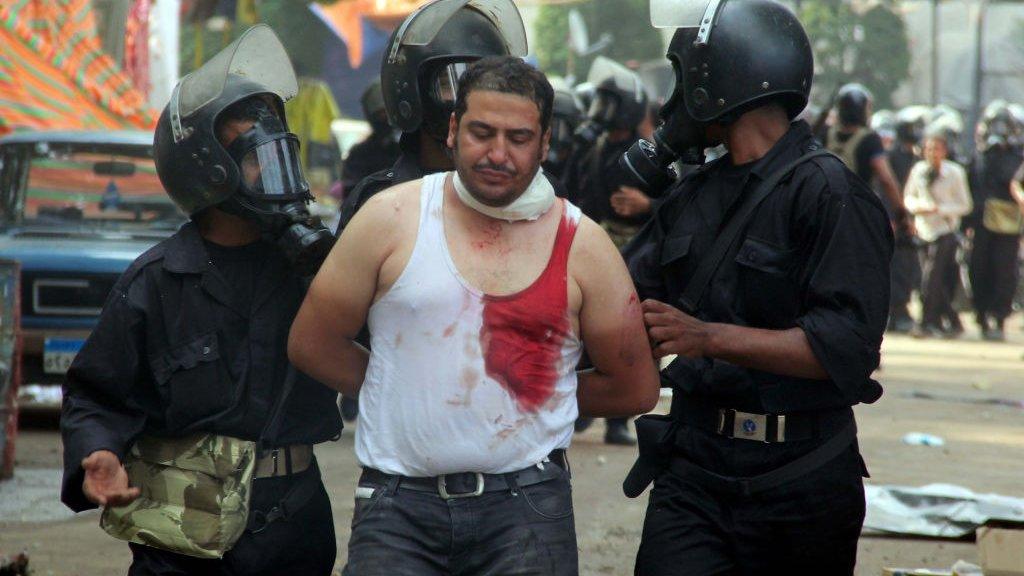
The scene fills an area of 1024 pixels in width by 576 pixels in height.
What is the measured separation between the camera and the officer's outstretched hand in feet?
12.5

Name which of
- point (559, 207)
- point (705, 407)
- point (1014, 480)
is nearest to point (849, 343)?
point (705, 407)

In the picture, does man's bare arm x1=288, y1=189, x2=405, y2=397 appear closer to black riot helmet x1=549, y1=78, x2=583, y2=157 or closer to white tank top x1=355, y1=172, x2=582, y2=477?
white tank top x1=355, y1=172, x2=582, y2=477

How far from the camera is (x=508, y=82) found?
3.60 meters

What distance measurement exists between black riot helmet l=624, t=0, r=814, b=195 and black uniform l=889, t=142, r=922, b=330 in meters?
11.7

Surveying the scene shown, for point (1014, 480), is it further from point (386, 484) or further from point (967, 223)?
point (967, 223)

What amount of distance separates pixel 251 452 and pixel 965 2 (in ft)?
211

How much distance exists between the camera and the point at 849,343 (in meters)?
3.79

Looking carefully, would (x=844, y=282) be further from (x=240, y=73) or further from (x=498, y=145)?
(x=240, y=73)

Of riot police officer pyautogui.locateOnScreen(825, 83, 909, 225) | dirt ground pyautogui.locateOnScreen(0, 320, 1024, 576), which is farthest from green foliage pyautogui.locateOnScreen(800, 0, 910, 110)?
riot police officer pyautogui.locateOnScreen(825, 83, 909, 225)

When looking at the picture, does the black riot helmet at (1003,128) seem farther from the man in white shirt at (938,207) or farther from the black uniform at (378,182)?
the black uniform at (378,182)

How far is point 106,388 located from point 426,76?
142cm

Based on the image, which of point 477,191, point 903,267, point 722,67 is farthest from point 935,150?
point 477,191

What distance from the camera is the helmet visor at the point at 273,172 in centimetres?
411

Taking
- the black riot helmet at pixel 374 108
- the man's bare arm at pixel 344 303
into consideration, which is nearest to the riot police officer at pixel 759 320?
the man's bare arm at pixel 344 303
